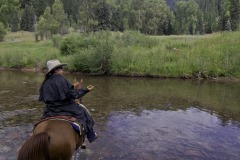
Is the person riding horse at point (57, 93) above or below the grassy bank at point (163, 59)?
above

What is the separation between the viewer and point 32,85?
2842cm

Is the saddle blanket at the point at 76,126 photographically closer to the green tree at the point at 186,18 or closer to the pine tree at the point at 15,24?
the green tree at the point at 186,18

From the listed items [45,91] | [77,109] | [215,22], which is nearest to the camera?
[45,91]

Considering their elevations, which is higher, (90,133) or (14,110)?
(90,133)

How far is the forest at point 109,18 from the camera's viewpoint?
7762 cm

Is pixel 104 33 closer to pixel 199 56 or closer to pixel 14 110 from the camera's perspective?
pixel 199 56

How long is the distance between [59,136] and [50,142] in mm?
333

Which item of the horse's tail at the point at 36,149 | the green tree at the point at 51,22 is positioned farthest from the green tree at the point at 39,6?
the horse's tail at the point at 36,149

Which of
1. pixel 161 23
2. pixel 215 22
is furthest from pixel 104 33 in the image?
pixel 215 22

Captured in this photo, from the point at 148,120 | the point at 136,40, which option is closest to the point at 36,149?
the point at 148,120

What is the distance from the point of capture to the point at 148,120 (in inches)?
656

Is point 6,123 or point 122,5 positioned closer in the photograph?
point 6,123

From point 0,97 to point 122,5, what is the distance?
10105cm

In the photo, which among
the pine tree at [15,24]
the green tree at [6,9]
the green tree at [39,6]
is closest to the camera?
the green tree at [6,9]
